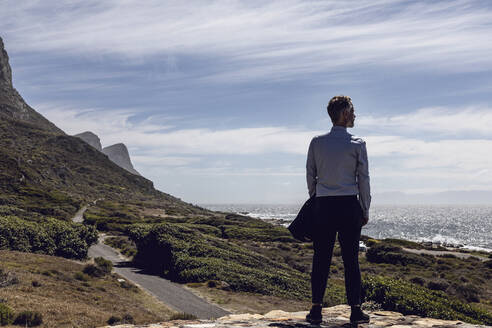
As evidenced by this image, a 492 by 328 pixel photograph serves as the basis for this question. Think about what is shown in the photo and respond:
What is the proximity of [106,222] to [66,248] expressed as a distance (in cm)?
2951

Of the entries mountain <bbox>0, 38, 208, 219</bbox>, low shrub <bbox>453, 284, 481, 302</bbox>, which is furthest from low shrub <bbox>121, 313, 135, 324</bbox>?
mountain <bbox>0, 38, 208, 219</bbox>

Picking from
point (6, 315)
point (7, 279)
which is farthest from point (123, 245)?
point (6, 315)

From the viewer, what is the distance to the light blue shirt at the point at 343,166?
533cm

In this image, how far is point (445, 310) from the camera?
26.3 ft

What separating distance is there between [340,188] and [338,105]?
1260 mm

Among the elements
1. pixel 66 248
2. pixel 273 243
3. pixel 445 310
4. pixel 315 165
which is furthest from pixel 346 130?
pixel 273 243

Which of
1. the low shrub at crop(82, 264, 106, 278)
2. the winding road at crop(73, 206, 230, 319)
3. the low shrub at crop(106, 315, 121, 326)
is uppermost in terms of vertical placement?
the low shrub at crop(106, 315, 121, 326)

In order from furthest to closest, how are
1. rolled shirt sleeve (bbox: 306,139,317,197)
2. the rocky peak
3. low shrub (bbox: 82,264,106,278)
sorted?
the rocky peak, low shrub (bbox: 82,264,106,278), rolled shirt sleeve (bbox: 306,139,317,197)

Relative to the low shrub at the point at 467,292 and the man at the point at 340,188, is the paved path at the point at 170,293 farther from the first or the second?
the low shrub at the point at 467,292

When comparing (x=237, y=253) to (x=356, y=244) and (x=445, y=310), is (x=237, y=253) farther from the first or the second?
(x=356, y=244)

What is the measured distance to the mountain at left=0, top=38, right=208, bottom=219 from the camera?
254ft

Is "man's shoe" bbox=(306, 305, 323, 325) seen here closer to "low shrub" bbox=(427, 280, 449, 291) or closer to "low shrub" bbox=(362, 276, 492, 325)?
"low shrub" bbox=(362, 276, 492, 325)

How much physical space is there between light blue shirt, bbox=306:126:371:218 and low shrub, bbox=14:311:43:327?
12668 millimetres

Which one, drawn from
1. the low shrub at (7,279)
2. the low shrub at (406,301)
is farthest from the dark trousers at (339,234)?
the low shrub at (7,279)
